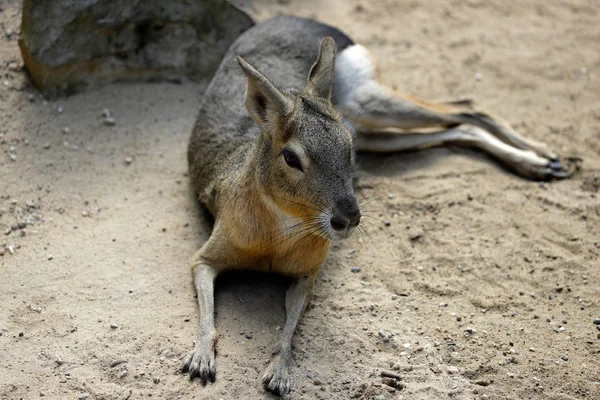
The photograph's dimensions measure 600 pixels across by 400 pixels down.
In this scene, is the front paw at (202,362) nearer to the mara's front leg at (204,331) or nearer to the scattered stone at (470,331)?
the mara's front leg at (204,331)

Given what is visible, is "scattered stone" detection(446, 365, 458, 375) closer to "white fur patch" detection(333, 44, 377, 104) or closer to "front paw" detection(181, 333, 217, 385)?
"front paw" detection(181, 333, 217, 385)

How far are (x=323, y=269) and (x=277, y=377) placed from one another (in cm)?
109

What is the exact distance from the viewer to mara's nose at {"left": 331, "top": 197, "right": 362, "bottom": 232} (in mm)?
3602

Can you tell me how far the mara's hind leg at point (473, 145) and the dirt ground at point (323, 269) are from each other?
9 centimetres

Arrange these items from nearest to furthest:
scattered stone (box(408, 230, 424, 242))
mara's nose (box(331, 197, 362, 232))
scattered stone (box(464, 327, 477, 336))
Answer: mara's nose (box(331, 197, 362, 232)) < scattered stone (box(464, 327, 477, 336)) < scattered stone (box(408, 230, 424, 242))

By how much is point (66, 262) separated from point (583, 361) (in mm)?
2989

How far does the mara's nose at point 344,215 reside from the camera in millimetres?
3602

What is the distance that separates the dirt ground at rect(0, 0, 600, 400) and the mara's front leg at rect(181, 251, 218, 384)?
71 mm

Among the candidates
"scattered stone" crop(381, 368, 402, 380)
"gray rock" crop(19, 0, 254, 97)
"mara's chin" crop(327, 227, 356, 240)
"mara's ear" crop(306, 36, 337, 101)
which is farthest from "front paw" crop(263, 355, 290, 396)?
"gray rock" crop(19, 0, 254, 97)

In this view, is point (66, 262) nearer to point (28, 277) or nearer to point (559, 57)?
point (28, 277)

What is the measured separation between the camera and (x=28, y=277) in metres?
4.19

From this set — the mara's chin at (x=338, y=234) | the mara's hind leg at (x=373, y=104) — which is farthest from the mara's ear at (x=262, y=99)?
the mara's hind leg at (x=373, y=104)

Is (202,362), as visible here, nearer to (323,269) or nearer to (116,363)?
(116,363)

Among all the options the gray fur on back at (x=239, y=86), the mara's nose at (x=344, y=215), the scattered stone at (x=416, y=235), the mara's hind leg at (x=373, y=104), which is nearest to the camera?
the mara's nose at (x=344, y=215)
